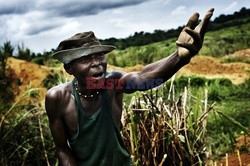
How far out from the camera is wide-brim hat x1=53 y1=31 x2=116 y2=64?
1952mm

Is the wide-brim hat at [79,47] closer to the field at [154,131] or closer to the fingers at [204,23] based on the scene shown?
the fingers at [204,23]

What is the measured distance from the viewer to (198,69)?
56.7 feet

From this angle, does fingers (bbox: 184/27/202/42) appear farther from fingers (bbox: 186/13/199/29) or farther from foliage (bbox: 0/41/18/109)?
foliage (bbox: 0/41/18/109)

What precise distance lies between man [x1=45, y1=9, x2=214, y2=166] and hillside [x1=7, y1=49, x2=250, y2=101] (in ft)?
30.1

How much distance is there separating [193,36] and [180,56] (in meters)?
0.16

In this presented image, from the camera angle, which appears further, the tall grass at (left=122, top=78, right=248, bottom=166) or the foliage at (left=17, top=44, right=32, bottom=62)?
the foliage at (left=17, top=44, right=32, bottom=62)

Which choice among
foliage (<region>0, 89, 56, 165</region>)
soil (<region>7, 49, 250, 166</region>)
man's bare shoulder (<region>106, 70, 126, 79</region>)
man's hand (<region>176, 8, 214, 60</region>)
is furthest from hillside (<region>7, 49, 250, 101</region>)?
man's hand (<region>176, 8, 214, 60</region>)

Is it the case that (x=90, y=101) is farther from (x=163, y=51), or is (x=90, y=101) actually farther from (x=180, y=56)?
(x=163, y=51)

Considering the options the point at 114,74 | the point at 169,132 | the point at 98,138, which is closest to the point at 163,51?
the point at 169,132

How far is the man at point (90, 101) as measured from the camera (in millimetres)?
1967

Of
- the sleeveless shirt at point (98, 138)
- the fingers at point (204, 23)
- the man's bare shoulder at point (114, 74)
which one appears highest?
the fingers at point (204, 23)

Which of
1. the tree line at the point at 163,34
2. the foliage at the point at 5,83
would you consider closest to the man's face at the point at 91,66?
the foliage at the point at 5,83

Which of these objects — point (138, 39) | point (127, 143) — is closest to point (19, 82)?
point (127, 143)

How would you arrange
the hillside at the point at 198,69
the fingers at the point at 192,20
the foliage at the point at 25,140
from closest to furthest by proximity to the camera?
the fingers at the point at 192,20
the foliage at the point at 25,140
the hillside at the point at 198,69
